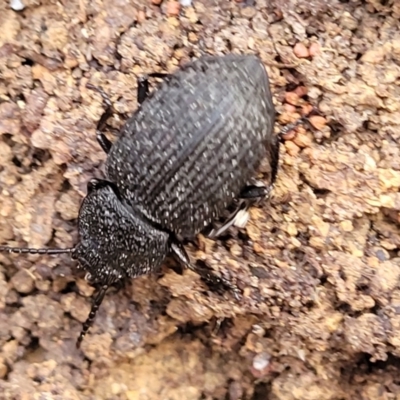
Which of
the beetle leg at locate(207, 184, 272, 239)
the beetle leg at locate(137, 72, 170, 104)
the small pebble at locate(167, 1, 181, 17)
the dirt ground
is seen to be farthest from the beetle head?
the small pebble at locate(167, 1, 181, 17)

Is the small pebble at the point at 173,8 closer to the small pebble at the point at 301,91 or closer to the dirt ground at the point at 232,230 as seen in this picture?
the dirt ground at the point at 232,230

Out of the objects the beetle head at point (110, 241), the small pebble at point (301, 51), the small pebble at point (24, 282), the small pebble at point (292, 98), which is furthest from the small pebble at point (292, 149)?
the small pebble at point (24, 282)

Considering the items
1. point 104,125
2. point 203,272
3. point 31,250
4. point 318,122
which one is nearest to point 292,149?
point 318,122

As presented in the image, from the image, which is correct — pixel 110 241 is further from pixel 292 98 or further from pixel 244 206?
pixel 292 98

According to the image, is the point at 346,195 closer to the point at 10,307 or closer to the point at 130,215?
the point at 130,215

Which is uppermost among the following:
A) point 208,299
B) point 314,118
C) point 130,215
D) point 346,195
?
point 314,118

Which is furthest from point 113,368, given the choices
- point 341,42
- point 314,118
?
point 341,42

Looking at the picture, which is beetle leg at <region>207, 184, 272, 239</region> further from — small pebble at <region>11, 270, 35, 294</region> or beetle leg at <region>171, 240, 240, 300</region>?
small pebble at <region>11, 270, 35, 294</region>

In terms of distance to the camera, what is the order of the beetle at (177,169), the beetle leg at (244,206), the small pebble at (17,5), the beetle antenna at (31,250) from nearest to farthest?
the beetle at (177,169) → the beetle leg at (244,206) → the beetle antenna at (31,250) → the small pebble at (17,5)
